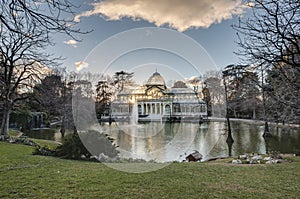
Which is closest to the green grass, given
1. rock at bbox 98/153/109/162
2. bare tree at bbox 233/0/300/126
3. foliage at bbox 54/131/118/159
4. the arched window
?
bare tree at bbox 233/0/300/126

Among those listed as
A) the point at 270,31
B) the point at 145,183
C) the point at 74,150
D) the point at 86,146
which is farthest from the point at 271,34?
the point at 74,150

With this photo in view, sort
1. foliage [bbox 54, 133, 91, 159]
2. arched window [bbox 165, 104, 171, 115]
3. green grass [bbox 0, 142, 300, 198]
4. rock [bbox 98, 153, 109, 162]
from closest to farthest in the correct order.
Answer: green grass [bbox 0, 142, 300, 198] < rock [bbox 98, 153, 109, 162] < foliage [bbox 54, 133, 91, 159] < arched window [bbox 165, 104, 171, 115]

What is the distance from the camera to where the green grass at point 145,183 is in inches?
141

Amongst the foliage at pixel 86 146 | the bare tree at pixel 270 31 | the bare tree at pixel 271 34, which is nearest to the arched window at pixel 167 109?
the foliage at pixel 86 146

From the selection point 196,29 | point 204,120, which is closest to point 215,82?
point 204,120

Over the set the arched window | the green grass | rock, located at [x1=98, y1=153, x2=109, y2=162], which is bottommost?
rock, located at [x1=98, y1=153, x2=109, y2=162]

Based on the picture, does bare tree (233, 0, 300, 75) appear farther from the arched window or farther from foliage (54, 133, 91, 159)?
the arched window

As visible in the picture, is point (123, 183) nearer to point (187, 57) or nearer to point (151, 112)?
point (187, 57)

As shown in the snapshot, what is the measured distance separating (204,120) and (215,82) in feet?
28.4

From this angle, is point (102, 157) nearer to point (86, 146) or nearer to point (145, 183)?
point (86, 146)

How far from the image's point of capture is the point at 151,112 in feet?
131

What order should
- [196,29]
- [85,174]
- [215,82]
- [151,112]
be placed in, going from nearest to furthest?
[85,174] → [196,29] → [215,82] → [151,112]

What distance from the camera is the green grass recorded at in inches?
141

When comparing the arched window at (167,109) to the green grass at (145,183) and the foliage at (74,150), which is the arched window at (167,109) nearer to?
the foliage at (74,150)
